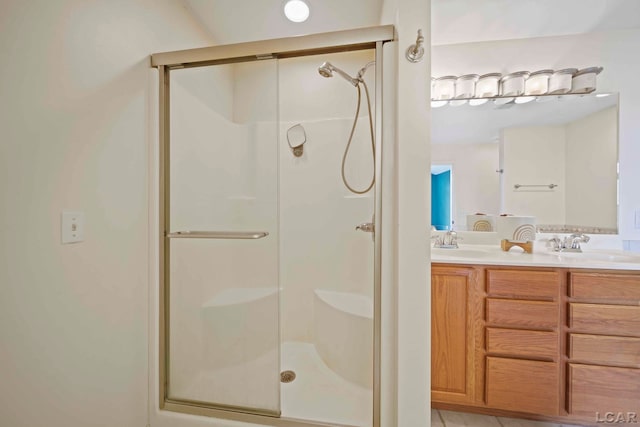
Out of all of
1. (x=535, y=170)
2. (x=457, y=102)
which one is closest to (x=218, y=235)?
(x=457, y=102)

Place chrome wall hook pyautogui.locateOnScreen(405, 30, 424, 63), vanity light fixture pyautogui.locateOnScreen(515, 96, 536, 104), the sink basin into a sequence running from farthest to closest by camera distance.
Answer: vanity light fixture pyautogui.locateOnScreen(515, 96, 536, 104) < the sink basin < chrome wall hook pyautogui.locateOnScreen(405, 30, 424, 63)

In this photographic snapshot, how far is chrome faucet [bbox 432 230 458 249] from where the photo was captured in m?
1.99

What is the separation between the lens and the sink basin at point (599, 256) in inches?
64.9

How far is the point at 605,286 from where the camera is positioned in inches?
55.3

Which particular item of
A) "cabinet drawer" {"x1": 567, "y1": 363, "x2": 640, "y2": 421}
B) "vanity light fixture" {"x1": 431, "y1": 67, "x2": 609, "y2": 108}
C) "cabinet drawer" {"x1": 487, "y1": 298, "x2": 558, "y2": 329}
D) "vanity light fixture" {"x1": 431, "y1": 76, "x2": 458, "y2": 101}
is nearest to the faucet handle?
"cabinet drawer" {"x1": 487, "y1": 298, "x2": 558, "y2": 329}

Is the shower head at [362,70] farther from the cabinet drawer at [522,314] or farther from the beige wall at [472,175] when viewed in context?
the cabinet drawer at [522,314]

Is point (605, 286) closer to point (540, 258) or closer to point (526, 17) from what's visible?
point (540, 258)

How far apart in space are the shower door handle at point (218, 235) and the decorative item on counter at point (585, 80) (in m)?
2.42

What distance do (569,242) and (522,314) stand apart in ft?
2.72

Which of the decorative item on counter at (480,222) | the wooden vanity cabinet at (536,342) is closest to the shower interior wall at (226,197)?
the wooden vanity cabinet at (536,342)

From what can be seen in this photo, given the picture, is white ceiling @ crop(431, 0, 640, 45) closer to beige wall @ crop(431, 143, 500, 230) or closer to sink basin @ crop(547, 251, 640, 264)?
beige wall @ crop(431, 143, 500, 230)

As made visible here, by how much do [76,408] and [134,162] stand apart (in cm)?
106

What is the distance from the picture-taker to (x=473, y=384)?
153 centimetres

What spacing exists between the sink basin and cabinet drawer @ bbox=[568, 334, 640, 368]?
18.2 inches
